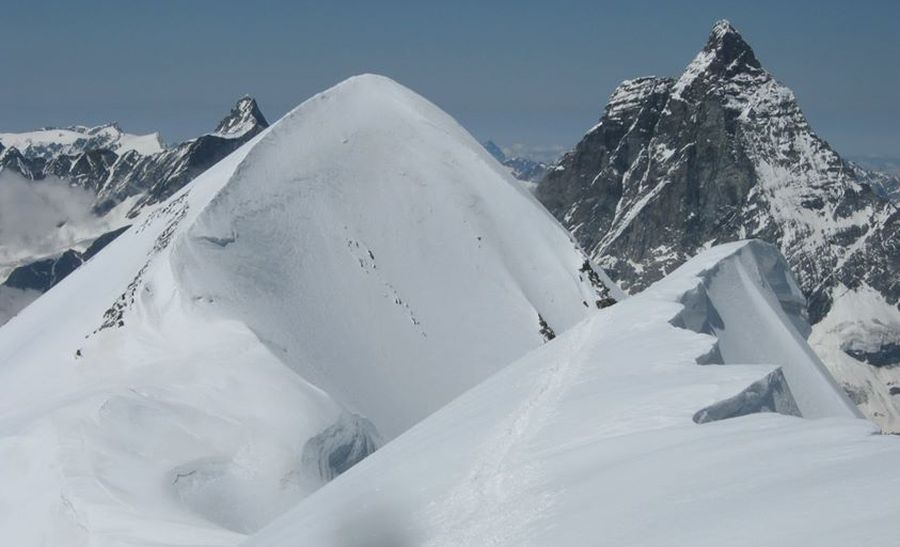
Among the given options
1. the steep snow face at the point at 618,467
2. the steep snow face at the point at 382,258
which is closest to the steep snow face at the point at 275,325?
the steep snow face at the point at 382,258

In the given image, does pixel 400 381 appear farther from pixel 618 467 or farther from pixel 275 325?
pixel 618 467

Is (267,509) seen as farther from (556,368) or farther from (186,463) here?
(556,368)

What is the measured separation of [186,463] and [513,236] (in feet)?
128

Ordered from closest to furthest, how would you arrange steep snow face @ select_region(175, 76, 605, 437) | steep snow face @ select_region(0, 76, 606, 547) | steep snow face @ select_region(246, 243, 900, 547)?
steep snow face @ select_region(246, 243, 900, 547) < steep snow face @ select_region(0, 76, 606, 547) < steep snow face @ select_region(175, 76, 605, 437)

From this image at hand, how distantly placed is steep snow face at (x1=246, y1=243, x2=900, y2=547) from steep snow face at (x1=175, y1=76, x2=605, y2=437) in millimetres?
27854

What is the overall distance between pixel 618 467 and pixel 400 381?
1585 inches

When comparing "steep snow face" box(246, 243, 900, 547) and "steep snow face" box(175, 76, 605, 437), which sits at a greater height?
"steep snow face" box(175, 76, 605, 437)

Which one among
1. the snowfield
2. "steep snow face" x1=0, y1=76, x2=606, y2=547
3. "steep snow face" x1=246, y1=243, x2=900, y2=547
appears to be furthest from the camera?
"steep snow face" x1=0, y1=76, x2=606, y2=547

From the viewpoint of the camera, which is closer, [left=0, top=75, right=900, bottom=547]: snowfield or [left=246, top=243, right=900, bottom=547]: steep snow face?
[left=246, top=243, right=900, bottom=547]: steep snow face

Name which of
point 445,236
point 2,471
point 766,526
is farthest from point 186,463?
point 445,236

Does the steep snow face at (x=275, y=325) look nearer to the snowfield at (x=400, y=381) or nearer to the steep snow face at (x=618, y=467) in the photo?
the snowfield at (x=400, y=381)

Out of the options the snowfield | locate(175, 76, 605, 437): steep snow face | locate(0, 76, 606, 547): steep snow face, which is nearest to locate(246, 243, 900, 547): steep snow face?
the snowfield

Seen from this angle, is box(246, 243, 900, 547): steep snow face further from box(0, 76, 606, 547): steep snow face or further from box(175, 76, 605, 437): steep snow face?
box(175, 76, 605, 437): steep snow face

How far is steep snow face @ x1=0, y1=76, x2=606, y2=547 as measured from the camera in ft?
124
